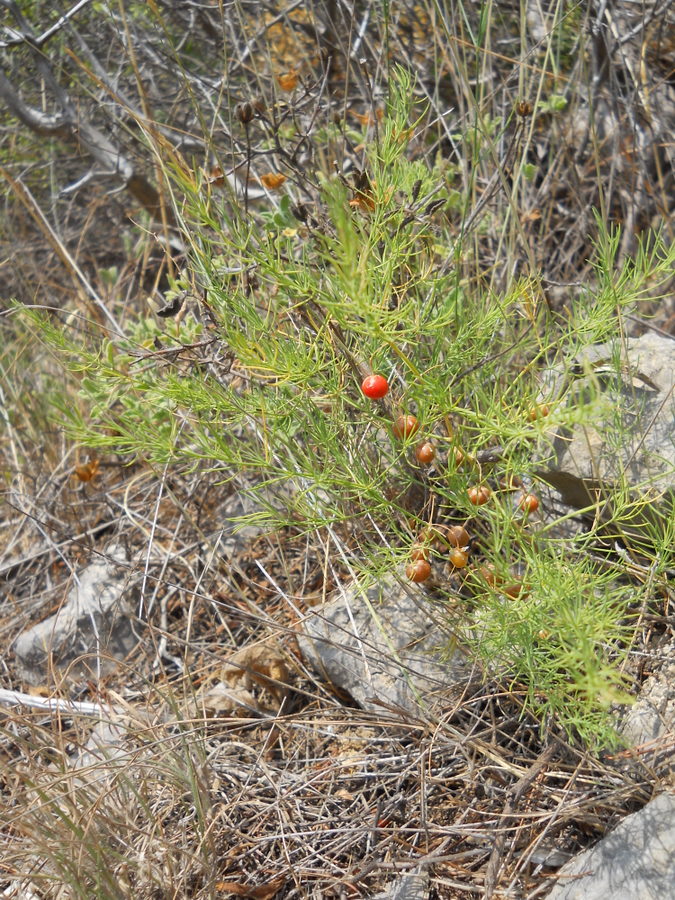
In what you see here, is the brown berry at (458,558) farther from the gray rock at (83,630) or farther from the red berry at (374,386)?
the gray rock at (83,630)

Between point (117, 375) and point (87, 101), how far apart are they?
2.55m

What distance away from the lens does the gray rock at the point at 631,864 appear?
4.51 feet

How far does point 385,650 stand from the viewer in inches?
75.7

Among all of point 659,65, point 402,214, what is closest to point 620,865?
point 402,214

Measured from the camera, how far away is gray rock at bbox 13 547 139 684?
2.41 metres

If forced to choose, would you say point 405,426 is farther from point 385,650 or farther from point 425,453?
point 385,650

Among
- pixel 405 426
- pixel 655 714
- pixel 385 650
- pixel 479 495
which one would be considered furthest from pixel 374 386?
pixel 655 714

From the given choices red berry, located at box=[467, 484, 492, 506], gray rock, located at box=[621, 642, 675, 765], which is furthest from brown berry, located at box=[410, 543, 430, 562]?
gray rock, located at box=[621, 642, 675, 765]

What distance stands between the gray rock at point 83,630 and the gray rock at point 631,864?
4.68 ft

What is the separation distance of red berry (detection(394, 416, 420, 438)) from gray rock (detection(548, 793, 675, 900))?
2.68 ft

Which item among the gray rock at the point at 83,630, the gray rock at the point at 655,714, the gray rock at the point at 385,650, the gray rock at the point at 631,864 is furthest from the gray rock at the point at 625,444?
the gray rock at the point at 83,630

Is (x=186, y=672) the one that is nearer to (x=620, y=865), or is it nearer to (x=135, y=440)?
(x=135, y=440)

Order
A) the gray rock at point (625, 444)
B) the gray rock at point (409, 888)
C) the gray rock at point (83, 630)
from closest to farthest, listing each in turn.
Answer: the gray rock at point (409, 888), the gray rock at point (625, 444), the gray rock at point (83, 630)

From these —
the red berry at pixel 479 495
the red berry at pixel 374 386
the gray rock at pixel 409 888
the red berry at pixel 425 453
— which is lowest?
the gray rock at pixel 409 888
